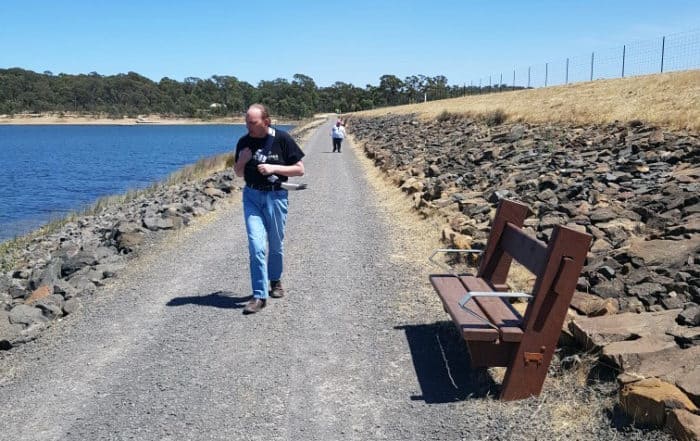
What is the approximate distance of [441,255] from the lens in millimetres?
8336

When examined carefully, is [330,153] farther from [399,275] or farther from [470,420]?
[470,420]

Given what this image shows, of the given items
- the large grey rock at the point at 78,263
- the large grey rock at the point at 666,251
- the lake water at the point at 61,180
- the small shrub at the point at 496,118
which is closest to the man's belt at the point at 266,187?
the large grey rock at the point at 666,251

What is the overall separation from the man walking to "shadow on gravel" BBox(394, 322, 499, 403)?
1.47 m

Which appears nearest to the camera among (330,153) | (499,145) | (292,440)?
(292,440)

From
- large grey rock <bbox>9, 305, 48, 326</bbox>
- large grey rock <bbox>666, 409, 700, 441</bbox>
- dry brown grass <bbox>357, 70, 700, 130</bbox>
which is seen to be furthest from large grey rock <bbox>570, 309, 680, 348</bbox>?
dry brown grass <bbox>357, 70, 700, 130</bbox>

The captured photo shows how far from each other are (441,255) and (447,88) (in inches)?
4797

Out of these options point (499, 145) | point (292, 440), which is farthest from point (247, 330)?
point (499, 145)

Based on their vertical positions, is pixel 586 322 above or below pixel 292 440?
above

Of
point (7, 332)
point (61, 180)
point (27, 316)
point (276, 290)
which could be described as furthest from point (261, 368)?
point (61, 180)

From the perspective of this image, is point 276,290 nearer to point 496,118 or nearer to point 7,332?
point 7,332

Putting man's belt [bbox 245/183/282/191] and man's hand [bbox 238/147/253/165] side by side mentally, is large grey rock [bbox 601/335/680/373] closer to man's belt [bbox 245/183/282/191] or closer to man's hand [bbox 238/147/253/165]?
man's belt [bbox 245/183/282/191]

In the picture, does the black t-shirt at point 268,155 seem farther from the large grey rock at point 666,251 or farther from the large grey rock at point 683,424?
the large grey rock at point 683,424

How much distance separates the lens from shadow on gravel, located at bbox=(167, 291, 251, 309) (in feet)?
21.5

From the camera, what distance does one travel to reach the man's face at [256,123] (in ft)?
19.7
